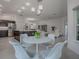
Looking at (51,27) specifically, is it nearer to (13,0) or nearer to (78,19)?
(13,0)

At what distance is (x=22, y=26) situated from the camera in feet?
49.5

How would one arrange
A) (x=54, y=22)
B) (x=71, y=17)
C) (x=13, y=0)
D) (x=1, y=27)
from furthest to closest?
(x=54, y=22), (x=1, y=27), (x=13, y=0), (x=71, y=17)

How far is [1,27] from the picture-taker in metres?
14.1

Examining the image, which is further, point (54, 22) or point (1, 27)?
point (54, 22)

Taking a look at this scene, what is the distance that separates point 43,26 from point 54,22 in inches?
78.7

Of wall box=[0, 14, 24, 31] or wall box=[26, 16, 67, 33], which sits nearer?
wall box=[0, 14, 24, 31]

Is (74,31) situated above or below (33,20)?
below

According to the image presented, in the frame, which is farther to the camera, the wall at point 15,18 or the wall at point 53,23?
the wall at point 53,23

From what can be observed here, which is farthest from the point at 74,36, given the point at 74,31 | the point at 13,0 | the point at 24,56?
the point at 13,0

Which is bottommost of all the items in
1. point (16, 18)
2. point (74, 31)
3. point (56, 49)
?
point (56, 49)

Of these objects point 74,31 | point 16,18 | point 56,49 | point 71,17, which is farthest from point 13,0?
point 16,18

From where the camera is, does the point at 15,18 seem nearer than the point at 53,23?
Yes

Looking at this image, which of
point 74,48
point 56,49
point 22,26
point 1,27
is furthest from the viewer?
point 22,26

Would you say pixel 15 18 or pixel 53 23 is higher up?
pixel 15 18
